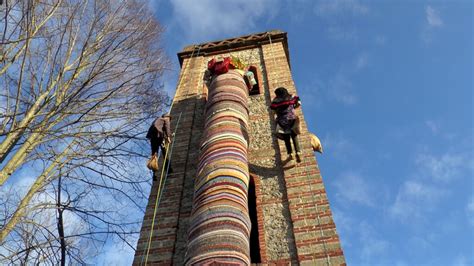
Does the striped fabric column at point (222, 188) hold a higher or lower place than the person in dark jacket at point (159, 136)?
lower

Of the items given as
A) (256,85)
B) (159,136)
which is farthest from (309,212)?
(256,85)

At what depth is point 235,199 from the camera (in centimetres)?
562

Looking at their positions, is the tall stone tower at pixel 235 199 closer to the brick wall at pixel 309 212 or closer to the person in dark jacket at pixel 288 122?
the brick wall at pixel 309 212

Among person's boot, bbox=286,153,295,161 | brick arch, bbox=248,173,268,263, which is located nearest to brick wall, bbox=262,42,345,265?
person's boot, bbox=286,153,295,161

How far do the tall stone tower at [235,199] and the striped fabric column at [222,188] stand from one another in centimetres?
1

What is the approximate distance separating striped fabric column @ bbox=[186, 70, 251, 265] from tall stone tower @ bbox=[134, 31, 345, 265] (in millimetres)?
13

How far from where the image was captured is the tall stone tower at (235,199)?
5250 mm

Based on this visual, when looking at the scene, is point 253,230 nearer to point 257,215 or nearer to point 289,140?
point 257,215

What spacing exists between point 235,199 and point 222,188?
0.26 metres

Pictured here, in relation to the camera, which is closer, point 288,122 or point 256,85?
point 288,122

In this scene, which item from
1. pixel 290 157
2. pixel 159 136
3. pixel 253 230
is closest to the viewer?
pixel 253 230

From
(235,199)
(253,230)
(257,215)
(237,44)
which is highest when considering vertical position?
(237,44)

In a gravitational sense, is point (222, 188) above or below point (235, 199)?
above

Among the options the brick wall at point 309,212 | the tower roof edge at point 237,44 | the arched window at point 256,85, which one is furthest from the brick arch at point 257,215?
the tower roof edge at point 237,44
